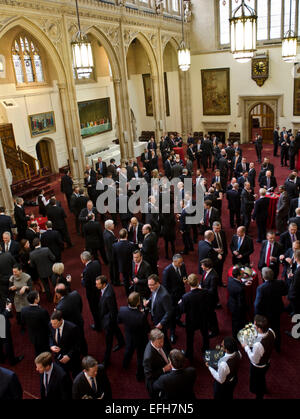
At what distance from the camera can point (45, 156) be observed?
18.0 m

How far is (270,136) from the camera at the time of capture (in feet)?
71.9

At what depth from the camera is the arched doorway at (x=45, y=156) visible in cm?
1769

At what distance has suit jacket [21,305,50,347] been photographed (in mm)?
5164

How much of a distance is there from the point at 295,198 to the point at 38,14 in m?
9.77

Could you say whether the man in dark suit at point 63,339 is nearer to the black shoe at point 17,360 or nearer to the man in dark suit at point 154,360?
the man in dark suit at point 154,360

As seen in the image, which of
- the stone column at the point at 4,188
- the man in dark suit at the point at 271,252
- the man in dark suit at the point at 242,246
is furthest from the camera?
the stone column at the point at 4,188

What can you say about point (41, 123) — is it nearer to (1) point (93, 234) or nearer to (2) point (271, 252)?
(1) point (93, 234)

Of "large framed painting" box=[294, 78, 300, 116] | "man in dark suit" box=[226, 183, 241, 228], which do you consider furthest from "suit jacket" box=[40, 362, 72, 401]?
"large framed painting" box=[294, 78, 300, 116]

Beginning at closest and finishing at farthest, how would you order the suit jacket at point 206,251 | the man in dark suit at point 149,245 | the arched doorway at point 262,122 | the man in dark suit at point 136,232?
the suit jacket at point 206,251 < the man in dark suit at point 149,245 < the man in dark suit at point 136,232 < the arched doorway at point 262,122

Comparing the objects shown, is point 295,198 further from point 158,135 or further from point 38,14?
point 158,135

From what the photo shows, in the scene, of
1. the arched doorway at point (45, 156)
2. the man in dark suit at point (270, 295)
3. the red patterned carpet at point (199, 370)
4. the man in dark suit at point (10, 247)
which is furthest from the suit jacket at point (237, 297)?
the arched doorway at point (45, 156)

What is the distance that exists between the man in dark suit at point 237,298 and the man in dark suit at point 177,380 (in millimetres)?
1995

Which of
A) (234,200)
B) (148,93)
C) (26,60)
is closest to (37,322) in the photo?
(234,200)

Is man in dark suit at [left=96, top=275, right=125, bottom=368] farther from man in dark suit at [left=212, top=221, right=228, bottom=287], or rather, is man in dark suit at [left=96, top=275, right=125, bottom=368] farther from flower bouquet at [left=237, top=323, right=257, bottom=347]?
man in dark suit at [left=212, top=221, right=228, bottom=287]
